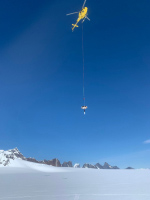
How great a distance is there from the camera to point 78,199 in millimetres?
14555

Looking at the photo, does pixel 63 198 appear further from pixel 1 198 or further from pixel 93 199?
pixel 1 198

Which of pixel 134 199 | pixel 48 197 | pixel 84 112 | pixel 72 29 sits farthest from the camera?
pixel 72 29

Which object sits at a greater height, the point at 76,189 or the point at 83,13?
the point at 83,13

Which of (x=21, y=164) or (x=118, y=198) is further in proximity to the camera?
(x=21, y=164)

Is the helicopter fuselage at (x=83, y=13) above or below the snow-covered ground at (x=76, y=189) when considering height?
above

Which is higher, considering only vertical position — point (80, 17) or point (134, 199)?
point (80, 17)

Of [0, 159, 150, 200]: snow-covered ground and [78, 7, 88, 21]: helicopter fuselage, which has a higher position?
[78, 7, 88, 21]: helicopter fuselage

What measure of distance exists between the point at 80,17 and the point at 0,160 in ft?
205

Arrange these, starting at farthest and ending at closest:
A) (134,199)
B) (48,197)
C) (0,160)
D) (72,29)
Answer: (0,160) → (72,29) → (48,197) → (134,199)

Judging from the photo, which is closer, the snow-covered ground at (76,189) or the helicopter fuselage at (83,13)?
the snow-covered ground at (76,189)

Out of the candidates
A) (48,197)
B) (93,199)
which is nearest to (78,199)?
(93,199)

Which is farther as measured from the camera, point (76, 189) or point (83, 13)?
point (83, 13)

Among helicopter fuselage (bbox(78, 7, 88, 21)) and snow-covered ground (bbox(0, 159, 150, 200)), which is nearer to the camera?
snow-covered ground (bbox(0, 159, 150, 200))

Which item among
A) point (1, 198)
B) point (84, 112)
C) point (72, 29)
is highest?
point (72, 29)
